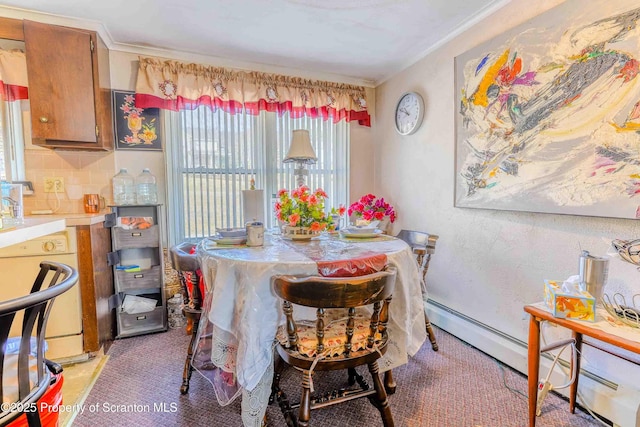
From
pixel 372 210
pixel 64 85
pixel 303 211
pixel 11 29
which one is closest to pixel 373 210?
pixel 372 210

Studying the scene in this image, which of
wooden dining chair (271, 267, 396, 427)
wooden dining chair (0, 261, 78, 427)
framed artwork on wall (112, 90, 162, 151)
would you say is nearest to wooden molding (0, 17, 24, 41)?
framed artwork on wall (112, 90, 162, 151)

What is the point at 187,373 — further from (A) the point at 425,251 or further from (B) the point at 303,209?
(A) the point at 425,251

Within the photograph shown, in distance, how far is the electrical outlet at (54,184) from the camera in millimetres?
2473

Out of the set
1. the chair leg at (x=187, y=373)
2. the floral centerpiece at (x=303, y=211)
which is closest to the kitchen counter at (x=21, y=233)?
the chair leg at (x=187, y=373)

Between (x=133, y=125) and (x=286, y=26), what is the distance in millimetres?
1558

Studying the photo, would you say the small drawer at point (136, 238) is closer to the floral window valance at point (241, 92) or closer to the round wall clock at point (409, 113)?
the floral window valance at point (241, 92)

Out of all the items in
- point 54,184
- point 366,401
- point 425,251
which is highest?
point 54,184

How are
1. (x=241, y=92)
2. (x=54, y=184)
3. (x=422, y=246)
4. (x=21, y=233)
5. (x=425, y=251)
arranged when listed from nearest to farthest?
1. (x=21, y=233)
2. (x=425, y=251)
3. (x=422, y=246)
4. (x=54, y=184)
5. (x=241, y=92)

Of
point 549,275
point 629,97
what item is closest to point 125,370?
point 549,275

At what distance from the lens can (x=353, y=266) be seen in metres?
1.52

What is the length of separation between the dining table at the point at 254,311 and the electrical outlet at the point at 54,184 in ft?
5.39

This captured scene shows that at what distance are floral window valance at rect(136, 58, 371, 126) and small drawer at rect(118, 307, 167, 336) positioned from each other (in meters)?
1.74

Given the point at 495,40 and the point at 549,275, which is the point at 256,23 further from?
the point at 549,275

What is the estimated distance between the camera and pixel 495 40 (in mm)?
2061
